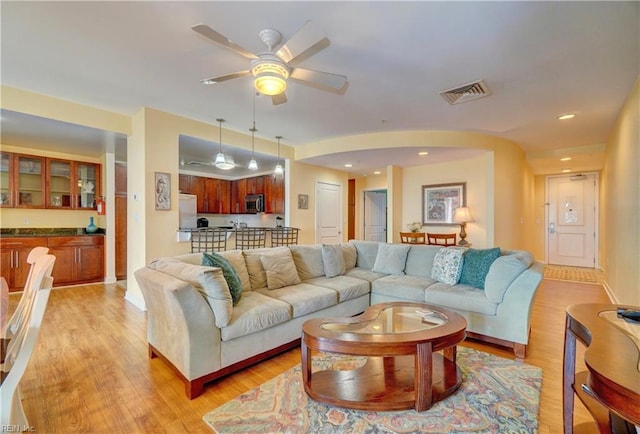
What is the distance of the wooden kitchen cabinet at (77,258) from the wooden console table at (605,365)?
672 centimetres

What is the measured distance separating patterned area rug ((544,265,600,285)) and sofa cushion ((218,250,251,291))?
574cm

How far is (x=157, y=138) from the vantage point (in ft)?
13.0

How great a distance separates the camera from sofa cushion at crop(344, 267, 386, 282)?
12.3 ft

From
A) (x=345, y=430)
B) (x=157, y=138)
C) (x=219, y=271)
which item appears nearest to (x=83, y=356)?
(x=219, y=271)

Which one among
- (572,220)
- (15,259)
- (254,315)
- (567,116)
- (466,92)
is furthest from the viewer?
(572,220)

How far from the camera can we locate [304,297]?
2820 mm

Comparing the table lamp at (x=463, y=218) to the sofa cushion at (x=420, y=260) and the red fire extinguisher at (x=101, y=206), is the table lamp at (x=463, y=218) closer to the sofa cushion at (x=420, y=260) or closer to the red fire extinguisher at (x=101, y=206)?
the sofa cushion at (x=420, y=260)

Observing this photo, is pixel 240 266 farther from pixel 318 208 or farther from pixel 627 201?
pixel 627 201

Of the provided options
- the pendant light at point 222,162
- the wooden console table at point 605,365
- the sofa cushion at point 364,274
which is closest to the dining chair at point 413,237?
the sofa cushion at point 364,274

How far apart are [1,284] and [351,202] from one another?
25.0 ft

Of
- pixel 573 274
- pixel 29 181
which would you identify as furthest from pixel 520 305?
pixel 29 181

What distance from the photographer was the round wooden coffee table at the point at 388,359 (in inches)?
71.7

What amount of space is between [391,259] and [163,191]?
10.8 feet

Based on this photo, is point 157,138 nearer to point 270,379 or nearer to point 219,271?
point 219,271
